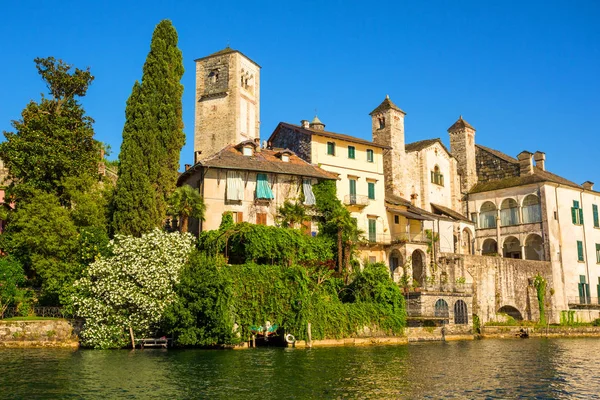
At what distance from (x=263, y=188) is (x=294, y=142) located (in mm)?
8651

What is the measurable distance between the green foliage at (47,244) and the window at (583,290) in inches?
1774

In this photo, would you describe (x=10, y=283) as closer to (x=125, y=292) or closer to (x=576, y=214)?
(x=125, y=292)

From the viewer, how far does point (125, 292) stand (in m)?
35.5

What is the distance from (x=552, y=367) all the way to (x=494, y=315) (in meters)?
24.9

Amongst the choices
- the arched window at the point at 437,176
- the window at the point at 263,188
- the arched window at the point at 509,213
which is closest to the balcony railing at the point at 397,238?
the window at the point at 263,188

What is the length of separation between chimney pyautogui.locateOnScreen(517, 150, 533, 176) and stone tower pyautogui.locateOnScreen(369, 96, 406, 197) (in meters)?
12.7

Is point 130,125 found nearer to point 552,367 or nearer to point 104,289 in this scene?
point 104,289

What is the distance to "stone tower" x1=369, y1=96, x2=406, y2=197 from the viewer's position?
5900 centimetres

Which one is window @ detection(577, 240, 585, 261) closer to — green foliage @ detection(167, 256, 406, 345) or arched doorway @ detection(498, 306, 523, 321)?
arched doorway @ detection(498, 306, 523, 321)

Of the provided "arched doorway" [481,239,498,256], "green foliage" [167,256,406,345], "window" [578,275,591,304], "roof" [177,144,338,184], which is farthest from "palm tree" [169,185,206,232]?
"window" [578,275,591,304]

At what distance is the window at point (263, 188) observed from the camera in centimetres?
4575

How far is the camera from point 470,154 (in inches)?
2689

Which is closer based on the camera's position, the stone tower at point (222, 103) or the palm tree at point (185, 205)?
the palm tree at point (185, 205)

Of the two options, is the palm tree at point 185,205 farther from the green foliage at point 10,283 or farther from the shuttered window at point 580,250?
the shuttered window at point 580,250
